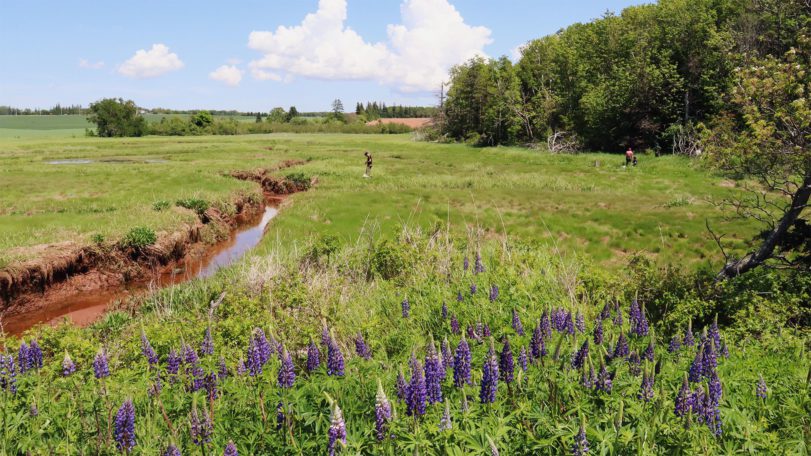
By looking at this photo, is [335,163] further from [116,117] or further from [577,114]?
[116,117]

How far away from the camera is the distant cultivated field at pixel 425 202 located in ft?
62.0

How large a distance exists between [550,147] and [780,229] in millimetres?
51632

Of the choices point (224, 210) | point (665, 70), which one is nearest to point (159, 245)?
point (224, 210)

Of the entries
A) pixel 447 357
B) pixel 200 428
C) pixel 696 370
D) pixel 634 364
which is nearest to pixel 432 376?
pixel 447 357

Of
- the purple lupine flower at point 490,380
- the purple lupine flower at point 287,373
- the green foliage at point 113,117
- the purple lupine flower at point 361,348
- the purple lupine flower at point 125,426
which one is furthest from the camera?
A: the green foliage at point 113,117

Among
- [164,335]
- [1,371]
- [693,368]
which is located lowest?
[164,335]

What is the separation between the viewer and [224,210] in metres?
28.3

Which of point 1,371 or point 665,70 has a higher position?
point 665,70

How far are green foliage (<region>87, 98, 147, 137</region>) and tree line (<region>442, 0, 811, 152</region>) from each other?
85.6m

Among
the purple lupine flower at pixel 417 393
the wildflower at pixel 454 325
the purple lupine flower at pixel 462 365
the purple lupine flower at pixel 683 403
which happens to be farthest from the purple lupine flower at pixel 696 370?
the wildflower at pixel 454 325

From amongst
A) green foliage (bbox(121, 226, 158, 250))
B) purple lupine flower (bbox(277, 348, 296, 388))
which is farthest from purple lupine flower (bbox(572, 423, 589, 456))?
green foliage (bbox(121, 226, 158, 250))

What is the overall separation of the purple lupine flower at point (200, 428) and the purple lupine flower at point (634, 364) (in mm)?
3859

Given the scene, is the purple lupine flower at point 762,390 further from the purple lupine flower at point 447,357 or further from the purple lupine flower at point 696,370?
the purple lupine flower at point 447,357

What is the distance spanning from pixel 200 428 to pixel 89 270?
19.2 metres
